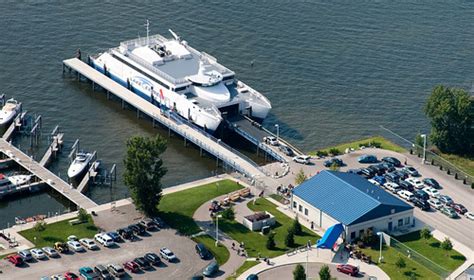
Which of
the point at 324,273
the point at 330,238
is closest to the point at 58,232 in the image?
the point at 330,238

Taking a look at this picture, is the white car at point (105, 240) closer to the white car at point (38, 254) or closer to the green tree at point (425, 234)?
the white car at point (38, 254)

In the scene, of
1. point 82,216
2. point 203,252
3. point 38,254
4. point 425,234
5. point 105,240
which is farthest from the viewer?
point 82,216

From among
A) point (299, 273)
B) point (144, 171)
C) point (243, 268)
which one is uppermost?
point (144, 171)

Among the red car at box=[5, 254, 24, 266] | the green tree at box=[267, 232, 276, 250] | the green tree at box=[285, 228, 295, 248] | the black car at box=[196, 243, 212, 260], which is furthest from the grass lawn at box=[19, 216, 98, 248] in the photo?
the green tree at box=[285, 228, 295, 248]

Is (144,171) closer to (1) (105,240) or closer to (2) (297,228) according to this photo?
(1) (105,240)

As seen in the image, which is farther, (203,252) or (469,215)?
(469,215)

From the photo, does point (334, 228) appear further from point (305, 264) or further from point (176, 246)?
point (176, 246)

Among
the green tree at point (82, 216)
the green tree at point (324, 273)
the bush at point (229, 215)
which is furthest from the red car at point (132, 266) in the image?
the green tree at point (324, 273)

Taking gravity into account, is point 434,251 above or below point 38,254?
above
